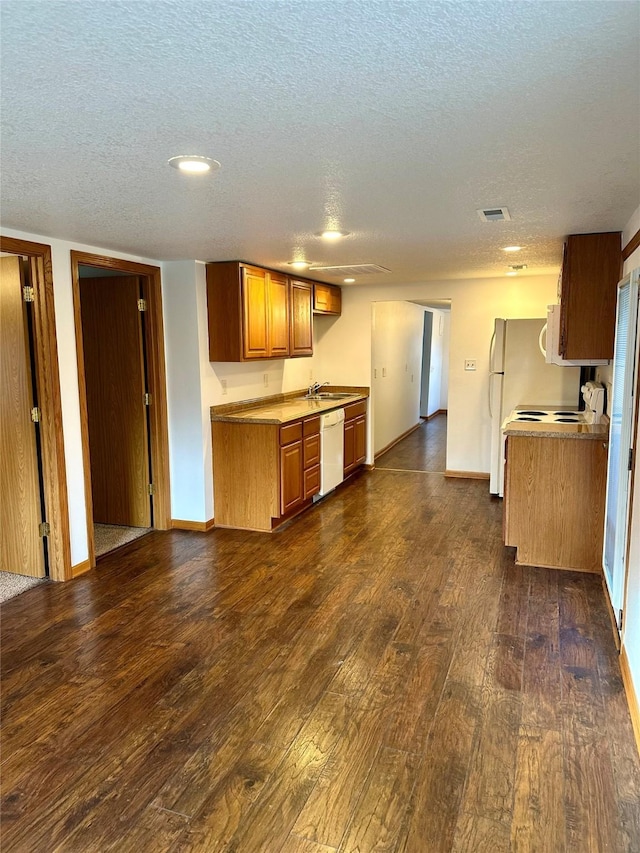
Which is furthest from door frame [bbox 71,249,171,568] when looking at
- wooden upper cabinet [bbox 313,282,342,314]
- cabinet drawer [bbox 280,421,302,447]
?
wooden upper cabinet [bbox 313,282,342,314]

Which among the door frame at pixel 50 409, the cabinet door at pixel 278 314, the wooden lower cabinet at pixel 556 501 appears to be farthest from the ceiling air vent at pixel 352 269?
the door frame at pixel 50 409

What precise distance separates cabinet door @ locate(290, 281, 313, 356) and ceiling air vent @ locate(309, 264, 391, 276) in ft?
1.27

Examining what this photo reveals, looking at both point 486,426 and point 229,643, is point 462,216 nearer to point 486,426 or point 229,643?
point 229,643

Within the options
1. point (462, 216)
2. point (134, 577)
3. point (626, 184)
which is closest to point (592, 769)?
point (626, 184)

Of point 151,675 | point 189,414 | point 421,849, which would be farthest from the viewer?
point 189,414

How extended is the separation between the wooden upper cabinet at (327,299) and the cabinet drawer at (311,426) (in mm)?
1393

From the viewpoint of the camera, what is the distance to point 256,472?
473 cm

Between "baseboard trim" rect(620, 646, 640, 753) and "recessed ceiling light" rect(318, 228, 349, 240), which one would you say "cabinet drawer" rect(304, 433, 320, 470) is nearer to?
"recessed ceiling light" rect(318, 228, 349, 240)

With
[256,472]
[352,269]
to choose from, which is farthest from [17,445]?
[352,269]

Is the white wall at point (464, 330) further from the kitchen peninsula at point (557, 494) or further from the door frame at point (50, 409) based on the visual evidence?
the door frame at point (50, 409)

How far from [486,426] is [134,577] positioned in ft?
13.7

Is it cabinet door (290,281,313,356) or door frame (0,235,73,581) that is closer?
door frame (0,235,73,581)

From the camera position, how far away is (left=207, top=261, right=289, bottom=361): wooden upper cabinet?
4633mm

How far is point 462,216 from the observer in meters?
3.04
